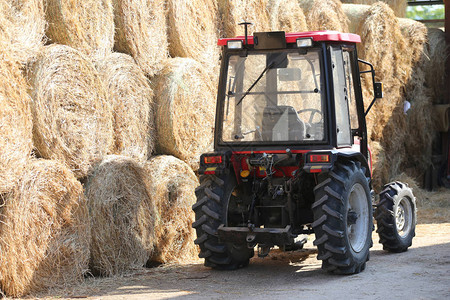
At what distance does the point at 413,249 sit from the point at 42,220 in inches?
157

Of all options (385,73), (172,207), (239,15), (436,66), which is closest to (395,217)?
(172,207)

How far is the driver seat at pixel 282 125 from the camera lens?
22.1 feet

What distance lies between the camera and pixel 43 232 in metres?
6.31

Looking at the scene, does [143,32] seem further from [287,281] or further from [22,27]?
[287,281]

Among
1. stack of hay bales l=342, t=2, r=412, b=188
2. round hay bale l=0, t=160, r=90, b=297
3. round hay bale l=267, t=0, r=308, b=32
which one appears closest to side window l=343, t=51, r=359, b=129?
round hay bale l=0, t=160, r=90, b=297

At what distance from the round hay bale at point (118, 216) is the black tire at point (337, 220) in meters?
1.87

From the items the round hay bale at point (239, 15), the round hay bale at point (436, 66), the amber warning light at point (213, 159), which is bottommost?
the amber warning light at point (213, 159)

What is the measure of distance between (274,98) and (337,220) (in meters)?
1.30

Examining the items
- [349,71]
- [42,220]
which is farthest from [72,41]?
[349,71]

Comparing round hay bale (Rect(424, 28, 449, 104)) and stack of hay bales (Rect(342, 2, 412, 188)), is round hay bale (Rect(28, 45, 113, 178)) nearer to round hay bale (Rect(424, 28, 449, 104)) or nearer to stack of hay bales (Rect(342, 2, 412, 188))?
stack of hay bales (Rect(342, 2, 412, 188))

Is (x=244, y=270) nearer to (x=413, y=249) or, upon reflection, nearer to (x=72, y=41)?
(x=413, y=249)

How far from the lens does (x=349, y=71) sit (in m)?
7.29

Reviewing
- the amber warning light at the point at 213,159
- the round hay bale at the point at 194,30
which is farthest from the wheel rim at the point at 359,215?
the round hay bale at the point at 194,30

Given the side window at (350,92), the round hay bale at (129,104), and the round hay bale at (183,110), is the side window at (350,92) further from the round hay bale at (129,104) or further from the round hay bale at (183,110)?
the round hay bale at (129,104)
